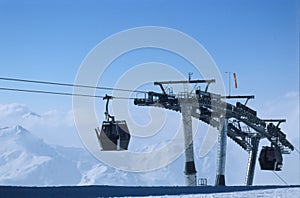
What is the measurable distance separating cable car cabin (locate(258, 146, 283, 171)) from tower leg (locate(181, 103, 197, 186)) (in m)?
7.00

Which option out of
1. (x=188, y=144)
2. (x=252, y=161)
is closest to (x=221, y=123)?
(x=188, y=144)

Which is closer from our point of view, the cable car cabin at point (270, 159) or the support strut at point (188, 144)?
the support strut at point (188, 144)

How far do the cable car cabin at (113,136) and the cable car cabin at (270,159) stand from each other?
65.4 ft

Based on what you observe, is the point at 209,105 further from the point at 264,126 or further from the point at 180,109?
the point at 264,126

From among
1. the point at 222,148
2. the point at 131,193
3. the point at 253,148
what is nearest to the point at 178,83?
the point at 222,148

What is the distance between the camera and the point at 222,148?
164ft

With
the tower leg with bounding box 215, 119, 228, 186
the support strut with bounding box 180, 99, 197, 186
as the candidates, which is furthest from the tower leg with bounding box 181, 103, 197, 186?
the tower leg with bounding box 215, 119, 228, 186

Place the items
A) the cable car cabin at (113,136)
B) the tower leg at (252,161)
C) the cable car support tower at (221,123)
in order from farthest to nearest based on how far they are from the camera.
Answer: the tower leg at (252,161)
the cable car support tower at (221,123)
the cable car cabin at (113,136)

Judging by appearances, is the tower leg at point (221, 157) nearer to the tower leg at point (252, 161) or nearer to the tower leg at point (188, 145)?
the tower leg at point (188, 145)

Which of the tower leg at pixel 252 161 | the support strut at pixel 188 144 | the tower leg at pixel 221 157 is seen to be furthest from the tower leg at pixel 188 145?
the tower leg at pixel 252 161

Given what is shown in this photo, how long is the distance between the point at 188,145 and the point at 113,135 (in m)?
15.5

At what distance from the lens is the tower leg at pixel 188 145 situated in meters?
44.7

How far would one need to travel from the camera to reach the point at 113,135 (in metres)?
32.4

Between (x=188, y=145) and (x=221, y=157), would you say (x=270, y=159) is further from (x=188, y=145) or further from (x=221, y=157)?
(x=188, y=145)
